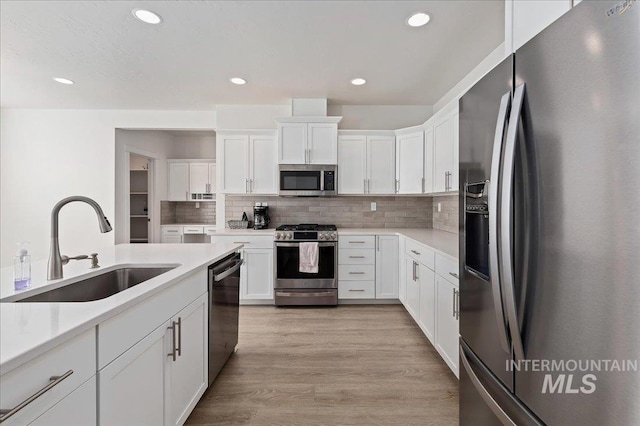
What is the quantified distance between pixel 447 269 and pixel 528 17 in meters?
1.50

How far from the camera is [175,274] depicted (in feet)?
4.82

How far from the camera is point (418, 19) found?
2.27 metres

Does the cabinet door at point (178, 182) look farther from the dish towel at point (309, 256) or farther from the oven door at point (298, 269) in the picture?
the dish towel at point (309, 256)

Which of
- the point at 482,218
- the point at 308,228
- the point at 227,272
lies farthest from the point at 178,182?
the point at 482,218

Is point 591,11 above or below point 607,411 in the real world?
above

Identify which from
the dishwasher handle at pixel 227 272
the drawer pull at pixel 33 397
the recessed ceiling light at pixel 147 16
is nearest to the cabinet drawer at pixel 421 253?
the dishwasher handle at pixel 227 272

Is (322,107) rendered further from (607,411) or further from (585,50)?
(607,411)

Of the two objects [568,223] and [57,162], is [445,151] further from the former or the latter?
[57,162]

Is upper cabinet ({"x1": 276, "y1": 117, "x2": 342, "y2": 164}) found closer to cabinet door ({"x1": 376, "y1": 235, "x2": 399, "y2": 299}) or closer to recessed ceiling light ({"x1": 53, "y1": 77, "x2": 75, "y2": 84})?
cabinet door ({"x1": 376, "y1": 235, "x2": 399, "y2": 299})

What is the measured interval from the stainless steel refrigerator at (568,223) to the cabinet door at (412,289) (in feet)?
6.08

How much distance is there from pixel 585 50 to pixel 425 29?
201cm

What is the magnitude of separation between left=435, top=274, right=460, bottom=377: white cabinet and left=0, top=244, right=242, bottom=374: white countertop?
1.59 metres

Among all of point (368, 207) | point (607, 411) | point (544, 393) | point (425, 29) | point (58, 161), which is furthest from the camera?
point (58, 161)

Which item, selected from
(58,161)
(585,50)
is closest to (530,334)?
(585,50)
